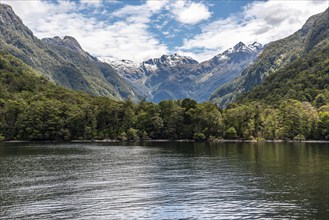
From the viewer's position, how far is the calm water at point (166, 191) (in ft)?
167

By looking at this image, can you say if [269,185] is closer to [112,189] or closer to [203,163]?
[112,189]

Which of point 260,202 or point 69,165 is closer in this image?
point 260,202

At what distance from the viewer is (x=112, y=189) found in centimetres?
6831

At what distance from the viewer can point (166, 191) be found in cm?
6650

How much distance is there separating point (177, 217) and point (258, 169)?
172 feet

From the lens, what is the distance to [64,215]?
Result: 49719 millimetres

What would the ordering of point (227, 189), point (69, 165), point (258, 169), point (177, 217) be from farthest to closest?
point (69, 165) → point (258, 169) → point (227, 189) → point (177, 217)

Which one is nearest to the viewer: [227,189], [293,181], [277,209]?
[277,209]

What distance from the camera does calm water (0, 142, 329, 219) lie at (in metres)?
50.9

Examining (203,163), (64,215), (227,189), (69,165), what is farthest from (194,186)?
(69,165)

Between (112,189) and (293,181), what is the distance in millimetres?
37591

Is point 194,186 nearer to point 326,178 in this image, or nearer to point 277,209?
point 277,209

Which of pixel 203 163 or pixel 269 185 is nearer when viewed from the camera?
pixel 269 185

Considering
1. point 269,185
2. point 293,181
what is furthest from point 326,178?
point 269,185
